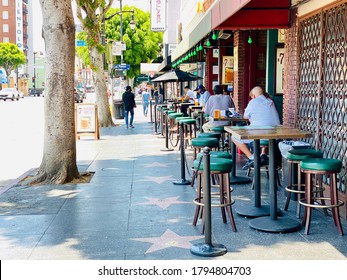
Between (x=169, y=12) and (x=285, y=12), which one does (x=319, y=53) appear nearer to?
(x=285, y=12)

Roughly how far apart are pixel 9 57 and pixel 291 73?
97.5 m

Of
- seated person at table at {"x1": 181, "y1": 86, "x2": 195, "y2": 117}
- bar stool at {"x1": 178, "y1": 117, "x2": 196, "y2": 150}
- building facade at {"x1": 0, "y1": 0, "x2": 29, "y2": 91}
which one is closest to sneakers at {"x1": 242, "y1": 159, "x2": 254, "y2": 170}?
bar stool at {"x1": 178, "y1": 117, "x2": 196, "y2": 150}

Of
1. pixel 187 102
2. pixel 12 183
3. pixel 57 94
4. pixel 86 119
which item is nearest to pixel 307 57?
pixel 57 94

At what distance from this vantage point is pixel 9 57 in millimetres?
100438

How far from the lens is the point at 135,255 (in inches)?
227

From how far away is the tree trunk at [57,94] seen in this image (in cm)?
1023

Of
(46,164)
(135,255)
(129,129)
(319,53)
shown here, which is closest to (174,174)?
(46,164)

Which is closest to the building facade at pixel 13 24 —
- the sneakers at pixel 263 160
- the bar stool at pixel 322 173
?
the sneakers at pixel 263 160

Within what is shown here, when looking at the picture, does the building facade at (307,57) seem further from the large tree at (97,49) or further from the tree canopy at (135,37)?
the tree canopy at (135,37)

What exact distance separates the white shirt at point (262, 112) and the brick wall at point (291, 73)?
1.18ft

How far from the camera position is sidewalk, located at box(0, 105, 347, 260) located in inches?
233

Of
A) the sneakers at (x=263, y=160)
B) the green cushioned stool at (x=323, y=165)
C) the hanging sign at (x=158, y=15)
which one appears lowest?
the sneakers at (x=263, y=160)

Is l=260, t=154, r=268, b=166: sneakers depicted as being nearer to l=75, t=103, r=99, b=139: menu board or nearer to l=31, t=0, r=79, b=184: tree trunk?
l=31, t=0, r=79, b=184: tree trunk

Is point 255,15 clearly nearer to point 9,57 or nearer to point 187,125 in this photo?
point 187,125
